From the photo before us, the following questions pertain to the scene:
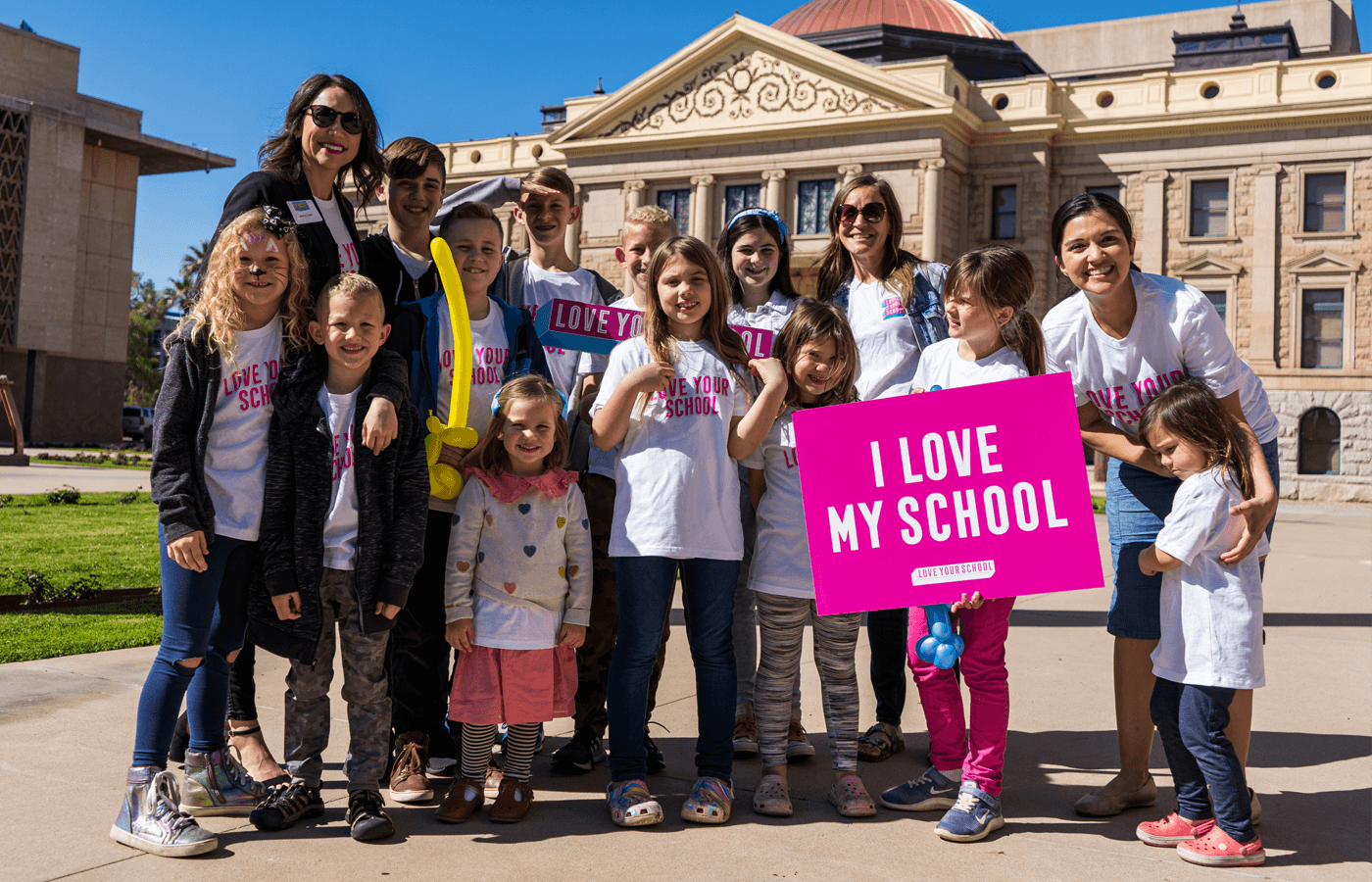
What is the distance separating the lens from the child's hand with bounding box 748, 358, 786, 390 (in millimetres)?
3779

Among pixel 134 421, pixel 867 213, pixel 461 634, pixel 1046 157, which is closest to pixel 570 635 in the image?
pixel 461 634

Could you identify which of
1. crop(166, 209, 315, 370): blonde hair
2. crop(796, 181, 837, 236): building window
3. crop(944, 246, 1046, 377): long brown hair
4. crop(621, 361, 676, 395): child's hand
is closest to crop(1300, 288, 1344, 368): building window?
crop(796, 181, 837, 236): building window

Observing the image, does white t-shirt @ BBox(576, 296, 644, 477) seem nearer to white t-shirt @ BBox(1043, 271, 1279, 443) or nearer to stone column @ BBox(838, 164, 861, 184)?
white t-shirt @ BBox(1043, 271, 1279, 443)

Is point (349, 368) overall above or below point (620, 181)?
below

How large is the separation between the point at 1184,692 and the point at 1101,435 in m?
0.93

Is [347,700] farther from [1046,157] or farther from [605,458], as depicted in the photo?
[1046,157]

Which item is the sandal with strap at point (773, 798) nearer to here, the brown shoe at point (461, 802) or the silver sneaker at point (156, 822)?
the brown shoe at point (461, 802)

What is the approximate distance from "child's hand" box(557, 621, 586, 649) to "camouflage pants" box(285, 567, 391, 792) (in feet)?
2.00

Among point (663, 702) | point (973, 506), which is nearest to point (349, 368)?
point (973, 506)

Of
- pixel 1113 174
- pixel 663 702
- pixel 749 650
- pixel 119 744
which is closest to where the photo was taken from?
pixel 119 744

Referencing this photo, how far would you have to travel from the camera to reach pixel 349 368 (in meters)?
3.64

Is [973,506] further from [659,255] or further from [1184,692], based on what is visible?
[659,255]

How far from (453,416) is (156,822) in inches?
64.0

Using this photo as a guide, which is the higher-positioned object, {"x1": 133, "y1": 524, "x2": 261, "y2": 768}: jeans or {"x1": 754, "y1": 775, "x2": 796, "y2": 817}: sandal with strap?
{"x1": 133, "y1": 524, "x2": 261, "y2": 768}: jeans
